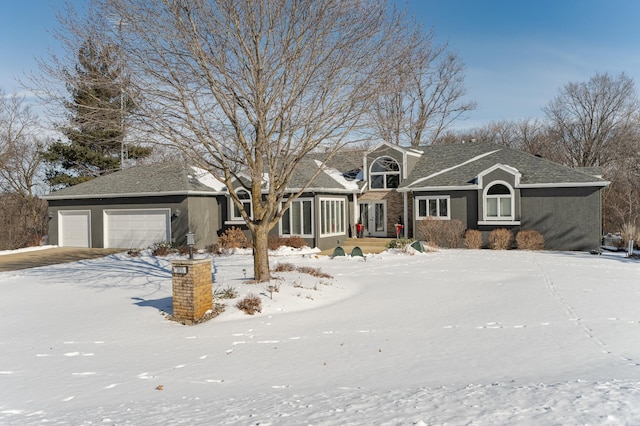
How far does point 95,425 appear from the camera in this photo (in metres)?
4.55

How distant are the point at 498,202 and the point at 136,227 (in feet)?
54.4

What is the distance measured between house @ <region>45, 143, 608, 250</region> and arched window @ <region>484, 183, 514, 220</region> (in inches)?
1.6

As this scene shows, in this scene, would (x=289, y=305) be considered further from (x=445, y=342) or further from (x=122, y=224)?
(x=122, y=224)

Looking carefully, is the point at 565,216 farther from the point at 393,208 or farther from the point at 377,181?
the point at 377,181

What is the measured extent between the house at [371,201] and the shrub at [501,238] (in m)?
0.43

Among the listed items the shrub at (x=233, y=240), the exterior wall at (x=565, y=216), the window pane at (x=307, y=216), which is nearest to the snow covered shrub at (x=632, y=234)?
the exterior wall at (x=565, y=216)

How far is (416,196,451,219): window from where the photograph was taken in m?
21.7

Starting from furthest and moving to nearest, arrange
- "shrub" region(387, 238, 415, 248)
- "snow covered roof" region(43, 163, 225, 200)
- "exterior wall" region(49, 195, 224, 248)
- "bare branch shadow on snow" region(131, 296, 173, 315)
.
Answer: "snow covered roof" region(43, 163, 225, 200)
"exterior wall" region(49, 195, 224, 248)
"shrub" region(387, 238, 415, 248)
"bare branch shadow on snow" region(131, 296, 173, 315)

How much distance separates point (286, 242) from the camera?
2062 cm

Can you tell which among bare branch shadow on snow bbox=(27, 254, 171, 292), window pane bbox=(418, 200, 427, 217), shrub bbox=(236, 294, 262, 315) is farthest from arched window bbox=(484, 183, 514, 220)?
shrub bbox=(236, 294, 262, 315)

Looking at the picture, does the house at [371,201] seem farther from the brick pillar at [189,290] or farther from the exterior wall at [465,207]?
the brick pillar at [189,290]

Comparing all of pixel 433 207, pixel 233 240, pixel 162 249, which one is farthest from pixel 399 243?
pixel 162 249

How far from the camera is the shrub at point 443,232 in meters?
21.0

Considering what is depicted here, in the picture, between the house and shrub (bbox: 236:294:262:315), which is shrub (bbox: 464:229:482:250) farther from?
shrub (bbox: 236:294:262:315)
